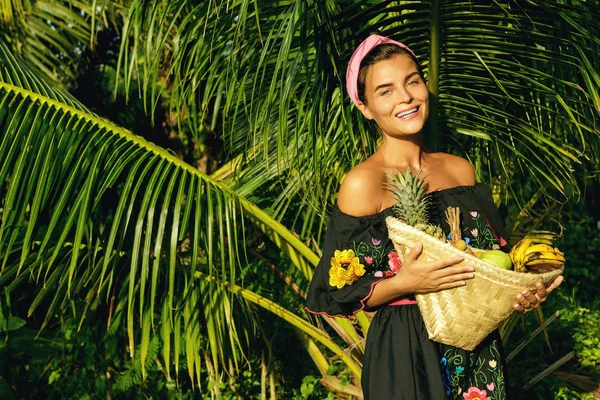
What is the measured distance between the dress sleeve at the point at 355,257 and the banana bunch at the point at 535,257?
361mm

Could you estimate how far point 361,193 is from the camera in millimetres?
2172

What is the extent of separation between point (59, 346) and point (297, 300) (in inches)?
60.7

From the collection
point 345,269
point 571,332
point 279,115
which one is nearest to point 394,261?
point 345,269

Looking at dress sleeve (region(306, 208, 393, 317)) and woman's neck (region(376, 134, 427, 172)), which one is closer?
dress sleeve (region(306, 208, 393, 317))

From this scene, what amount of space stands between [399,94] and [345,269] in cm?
53

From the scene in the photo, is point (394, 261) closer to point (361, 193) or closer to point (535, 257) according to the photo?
point (361, 193)

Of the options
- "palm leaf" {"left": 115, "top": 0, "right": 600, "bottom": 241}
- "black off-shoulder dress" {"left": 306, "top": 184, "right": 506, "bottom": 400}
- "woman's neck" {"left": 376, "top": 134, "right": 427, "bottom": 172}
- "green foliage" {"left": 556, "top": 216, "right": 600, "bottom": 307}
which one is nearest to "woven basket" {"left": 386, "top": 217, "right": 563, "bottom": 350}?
"black off-shoulder dress" {"left": 306, "top": 184, "right": 506, "bottom": 400}

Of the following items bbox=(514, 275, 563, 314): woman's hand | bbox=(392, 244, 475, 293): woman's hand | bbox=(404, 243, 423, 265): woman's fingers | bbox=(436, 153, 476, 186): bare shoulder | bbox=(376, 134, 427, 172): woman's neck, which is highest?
bbox=(376, 134, 427, 172): woman's neck

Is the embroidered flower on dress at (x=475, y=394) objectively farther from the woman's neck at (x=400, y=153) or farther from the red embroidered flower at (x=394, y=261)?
Result: the woman's neck at (x=400, y=153)

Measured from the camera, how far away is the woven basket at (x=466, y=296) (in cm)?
188

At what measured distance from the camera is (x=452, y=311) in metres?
1.98

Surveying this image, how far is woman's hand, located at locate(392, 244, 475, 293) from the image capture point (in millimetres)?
1892

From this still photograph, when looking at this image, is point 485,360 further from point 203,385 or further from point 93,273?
point 203,385

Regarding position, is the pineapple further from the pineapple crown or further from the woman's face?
the woman's face
